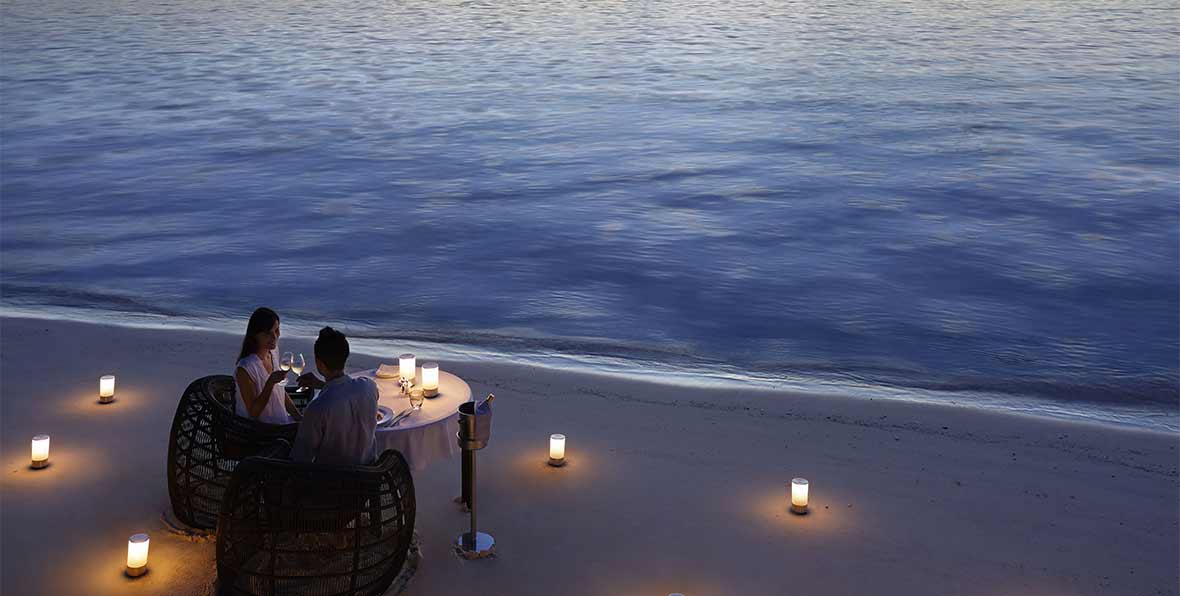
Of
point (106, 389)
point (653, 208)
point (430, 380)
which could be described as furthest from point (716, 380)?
point (653, 208)

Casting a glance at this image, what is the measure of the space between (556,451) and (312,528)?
2.04m

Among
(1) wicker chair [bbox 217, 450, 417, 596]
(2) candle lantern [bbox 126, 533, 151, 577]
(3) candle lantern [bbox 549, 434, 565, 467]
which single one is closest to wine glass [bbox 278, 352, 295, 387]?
(2) candle lantern [bbox 126, 533, 151, 577]

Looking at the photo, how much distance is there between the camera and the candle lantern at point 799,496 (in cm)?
574

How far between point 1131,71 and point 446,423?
2337cm

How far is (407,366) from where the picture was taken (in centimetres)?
576

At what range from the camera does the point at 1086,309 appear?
991cm

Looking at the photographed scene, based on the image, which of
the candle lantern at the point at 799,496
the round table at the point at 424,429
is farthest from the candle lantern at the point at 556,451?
the candle lantern at the point at 799,496

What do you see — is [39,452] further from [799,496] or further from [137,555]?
[799,496]

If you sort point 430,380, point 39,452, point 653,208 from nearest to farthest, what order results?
point 430,380 → point 39,452 → point 653,208

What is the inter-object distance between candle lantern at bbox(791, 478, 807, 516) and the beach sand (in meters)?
0.09

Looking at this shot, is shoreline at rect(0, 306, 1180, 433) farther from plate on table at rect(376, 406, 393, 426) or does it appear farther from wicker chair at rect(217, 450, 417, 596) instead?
wicker chair at rect(217, 450, 417, 596)

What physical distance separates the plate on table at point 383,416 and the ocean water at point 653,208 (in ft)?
10.5

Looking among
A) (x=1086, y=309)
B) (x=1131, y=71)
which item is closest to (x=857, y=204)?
(x=1086, y=309)

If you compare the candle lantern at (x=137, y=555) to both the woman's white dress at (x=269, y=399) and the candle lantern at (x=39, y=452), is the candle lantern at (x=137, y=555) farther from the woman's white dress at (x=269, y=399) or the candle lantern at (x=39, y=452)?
the candle lantern at (x=39, y=452)
